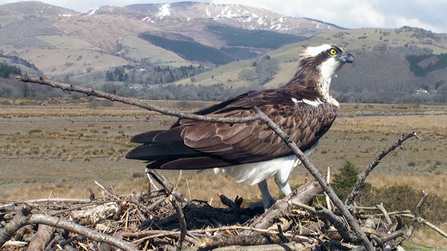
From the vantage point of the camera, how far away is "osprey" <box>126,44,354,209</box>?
5680 mm

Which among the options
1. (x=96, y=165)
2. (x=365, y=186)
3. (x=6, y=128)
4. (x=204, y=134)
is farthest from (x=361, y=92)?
(x=204, y=134)

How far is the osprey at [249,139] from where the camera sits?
568 cm

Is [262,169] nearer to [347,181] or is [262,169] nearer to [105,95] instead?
[105,95]

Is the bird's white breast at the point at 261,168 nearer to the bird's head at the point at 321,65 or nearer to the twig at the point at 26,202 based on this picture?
the bird's head at the point at 321,65

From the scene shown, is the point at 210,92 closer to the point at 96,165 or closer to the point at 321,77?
the point at 96,165

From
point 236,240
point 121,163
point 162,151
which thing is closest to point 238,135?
point 162,151

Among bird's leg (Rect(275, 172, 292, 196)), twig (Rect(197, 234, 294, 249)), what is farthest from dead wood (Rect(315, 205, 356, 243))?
bird's leg (Rect(275, 172, 292, 196))

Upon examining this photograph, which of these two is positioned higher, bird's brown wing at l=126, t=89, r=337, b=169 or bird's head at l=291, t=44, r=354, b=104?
bird's head at l=291, t=44, r=354, b=104

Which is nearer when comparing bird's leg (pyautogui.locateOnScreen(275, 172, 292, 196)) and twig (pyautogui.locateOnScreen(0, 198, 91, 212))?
twig (pyautogui.locateOnScreen(0, 198, 91, 212))

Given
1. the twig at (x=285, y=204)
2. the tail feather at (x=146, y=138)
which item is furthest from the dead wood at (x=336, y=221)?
A: the tail feather at (x=146, y=138)

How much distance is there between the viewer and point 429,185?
23.1m

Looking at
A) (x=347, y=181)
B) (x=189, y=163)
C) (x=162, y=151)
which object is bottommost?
(x=347, y=181)

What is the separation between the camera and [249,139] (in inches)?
242

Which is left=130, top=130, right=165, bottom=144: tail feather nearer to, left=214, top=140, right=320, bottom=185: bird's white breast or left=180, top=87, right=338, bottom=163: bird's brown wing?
left=180, top=87, right=338, bottom=163: bird's brown wing
